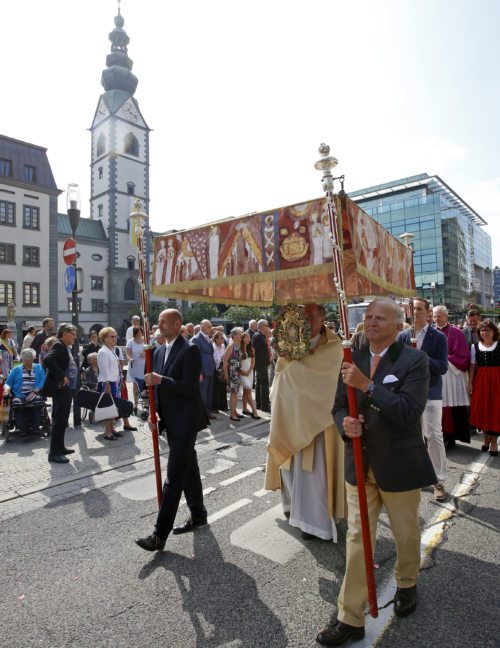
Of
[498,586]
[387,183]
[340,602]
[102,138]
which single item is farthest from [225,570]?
[387,183]

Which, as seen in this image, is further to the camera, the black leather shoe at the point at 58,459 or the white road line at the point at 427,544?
the black leather shoe at the point at 58,459

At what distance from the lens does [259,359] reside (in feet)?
32.9

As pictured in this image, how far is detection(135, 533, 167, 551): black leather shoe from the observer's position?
3572 mm

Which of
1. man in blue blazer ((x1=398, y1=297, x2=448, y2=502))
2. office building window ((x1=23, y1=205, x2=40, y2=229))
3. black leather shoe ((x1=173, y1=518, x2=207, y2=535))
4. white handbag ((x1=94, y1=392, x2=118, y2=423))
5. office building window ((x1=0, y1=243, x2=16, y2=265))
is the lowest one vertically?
black leather shoe ((x1=173, y1=518, x2=207, y2=535))

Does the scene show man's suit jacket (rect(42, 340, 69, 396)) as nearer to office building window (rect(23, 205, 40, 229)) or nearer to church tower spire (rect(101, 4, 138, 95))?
office building window (rect(23, 205, 40, 229))

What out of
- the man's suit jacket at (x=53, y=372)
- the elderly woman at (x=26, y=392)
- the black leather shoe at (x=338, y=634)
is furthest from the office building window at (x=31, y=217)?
the black leather shoe at (x=338, y=634)

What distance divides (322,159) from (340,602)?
115 inches

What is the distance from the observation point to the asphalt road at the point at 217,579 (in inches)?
103

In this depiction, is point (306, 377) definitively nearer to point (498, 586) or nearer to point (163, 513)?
point (163, 513)

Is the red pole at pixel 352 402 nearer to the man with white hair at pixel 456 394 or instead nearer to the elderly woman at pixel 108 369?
the man with white hair at pixel 456 394

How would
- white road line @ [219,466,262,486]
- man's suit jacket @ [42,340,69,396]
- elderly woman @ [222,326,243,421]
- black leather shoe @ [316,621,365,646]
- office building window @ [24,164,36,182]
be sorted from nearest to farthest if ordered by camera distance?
black leather shoe @ [316,621,365,646], white road line @ [219,466,262,486], man's suit jacket @ [42,340,69,396], elderly woman @ [222,326,243,421], office building window @ [24,164,36,182]

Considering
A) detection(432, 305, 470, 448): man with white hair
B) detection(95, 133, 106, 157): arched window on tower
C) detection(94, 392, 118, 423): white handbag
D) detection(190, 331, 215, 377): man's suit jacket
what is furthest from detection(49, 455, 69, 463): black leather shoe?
detection(95, 133, 106, 157): arched window on tower

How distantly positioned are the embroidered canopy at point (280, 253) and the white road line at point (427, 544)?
2389mm

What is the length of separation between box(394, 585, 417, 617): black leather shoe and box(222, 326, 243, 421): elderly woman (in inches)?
248
